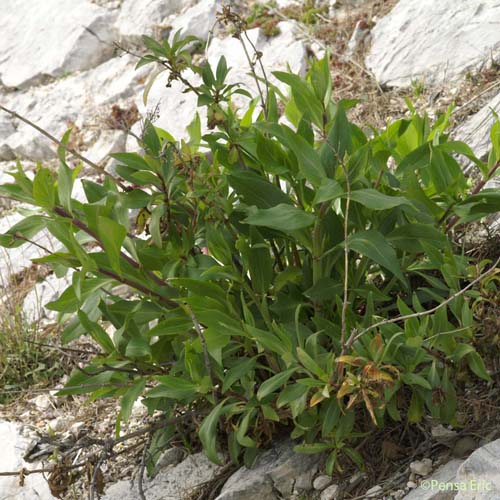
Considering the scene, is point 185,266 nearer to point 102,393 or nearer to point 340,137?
point 102,393

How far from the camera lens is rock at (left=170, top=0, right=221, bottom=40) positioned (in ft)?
22.0

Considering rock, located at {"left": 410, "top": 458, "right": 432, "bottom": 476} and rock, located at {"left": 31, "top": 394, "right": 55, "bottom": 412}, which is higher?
rock, located at {"left": 31, "top": 394, "right": 55, "bottom": 412}

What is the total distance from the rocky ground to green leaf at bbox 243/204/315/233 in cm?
53

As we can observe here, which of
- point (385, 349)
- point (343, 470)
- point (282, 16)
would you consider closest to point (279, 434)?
point (343, 470)

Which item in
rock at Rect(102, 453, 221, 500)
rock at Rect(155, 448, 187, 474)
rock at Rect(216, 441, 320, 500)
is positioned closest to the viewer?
rock at Rect(216, 441, 320, 500)

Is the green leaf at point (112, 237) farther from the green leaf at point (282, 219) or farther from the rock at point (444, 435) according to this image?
the rock at point (444, 435)

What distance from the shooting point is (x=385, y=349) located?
188 cm

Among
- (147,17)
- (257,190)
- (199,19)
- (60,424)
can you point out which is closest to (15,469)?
(60,424)

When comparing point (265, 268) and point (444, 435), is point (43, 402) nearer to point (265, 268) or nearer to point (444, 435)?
point (265, 268)

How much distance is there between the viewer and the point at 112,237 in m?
2.06

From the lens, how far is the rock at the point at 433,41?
4.63m

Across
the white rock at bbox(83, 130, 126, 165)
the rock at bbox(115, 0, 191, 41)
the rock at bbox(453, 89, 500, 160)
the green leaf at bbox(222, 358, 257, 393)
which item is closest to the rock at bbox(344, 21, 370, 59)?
the rock at bbox(453, 89, 500, 160)

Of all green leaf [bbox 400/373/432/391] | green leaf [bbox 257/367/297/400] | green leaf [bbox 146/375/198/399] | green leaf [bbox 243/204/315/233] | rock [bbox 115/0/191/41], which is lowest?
green leaf [bbox 400/373/432/391]

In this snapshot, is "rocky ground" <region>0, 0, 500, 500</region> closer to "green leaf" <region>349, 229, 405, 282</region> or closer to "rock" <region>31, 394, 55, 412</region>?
"rock" <region>31, 394, 55, 412</region>
